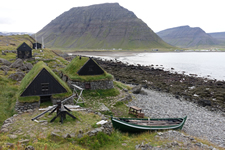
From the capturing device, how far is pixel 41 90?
21.2 meters

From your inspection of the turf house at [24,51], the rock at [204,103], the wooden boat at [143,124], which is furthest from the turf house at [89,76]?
the turf house at [24,51]

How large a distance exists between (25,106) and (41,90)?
2741 mm

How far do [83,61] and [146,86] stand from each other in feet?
68.7

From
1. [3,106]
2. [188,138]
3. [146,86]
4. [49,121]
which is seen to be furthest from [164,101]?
[3,106]

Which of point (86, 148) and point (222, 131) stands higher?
point (86, 148)

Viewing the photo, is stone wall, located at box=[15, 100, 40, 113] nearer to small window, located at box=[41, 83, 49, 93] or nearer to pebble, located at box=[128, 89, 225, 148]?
small window, located at box=[41, 83, 49, 93]

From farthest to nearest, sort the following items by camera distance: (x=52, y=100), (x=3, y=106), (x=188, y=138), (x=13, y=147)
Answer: (x=52, y=100) < (x=3, y=106) < (x=188, y=138) < (x=13, y=147)

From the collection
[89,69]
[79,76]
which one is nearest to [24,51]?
[79,76]

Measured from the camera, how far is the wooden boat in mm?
17344

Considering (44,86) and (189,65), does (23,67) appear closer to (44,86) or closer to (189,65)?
(44,86)

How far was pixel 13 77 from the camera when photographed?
2967cm

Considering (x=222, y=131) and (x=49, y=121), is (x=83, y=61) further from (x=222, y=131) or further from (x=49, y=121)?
(x=222, y=131)

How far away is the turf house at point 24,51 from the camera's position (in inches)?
1923

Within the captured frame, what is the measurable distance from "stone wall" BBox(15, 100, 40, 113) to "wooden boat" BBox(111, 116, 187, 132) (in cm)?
1001
